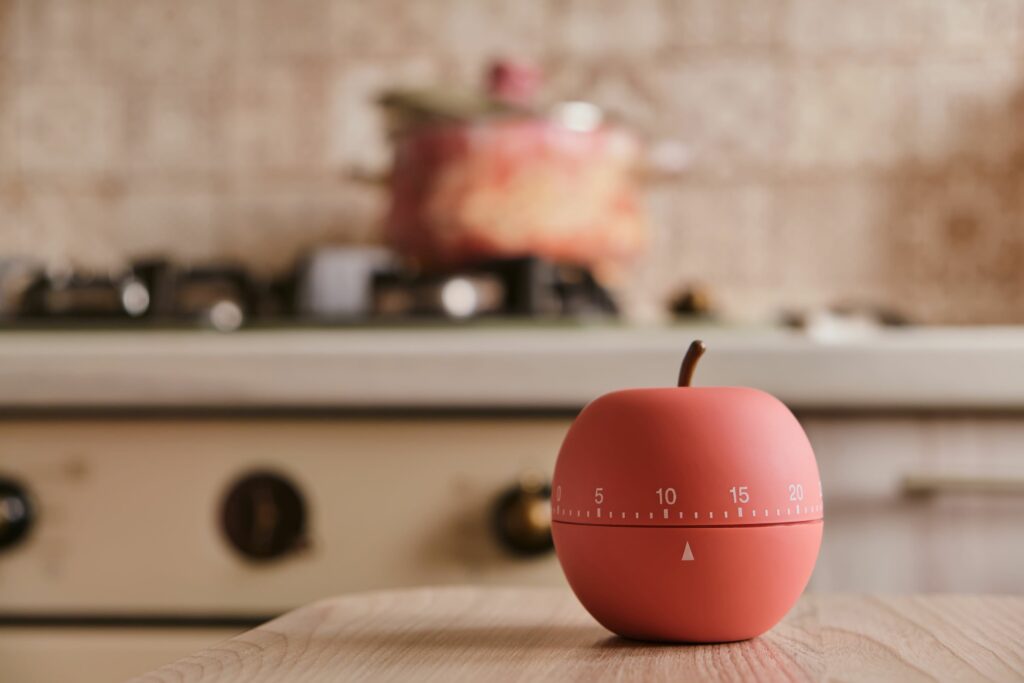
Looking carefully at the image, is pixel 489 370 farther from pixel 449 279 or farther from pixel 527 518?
pixel 449 279

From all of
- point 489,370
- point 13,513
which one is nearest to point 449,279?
point 489,370

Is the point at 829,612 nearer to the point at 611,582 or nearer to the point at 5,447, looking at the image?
the point at 611,582

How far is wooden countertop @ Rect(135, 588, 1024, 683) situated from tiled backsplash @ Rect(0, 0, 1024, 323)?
0.81 metres

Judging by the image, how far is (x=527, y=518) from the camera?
72 centimetres

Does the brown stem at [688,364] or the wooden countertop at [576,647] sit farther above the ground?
the brown stem at [688,364]

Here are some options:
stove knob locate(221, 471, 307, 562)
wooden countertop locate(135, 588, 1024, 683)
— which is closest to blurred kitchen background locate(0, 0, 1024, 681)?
stove knob locate(221, 471, 307, 562)

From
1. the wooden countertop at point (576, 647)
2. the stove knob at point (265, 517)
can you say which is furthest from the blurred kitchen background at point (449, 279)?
the wooden countertop at point (576, 647)

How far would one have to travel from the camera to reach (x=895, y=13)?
1.25 meters

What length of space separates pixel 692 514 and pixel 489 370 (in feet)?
1.19

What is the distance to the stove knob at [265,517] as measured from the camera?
2.47 feet

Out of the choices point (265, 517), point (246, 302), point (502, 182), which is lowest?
point (265, 517)

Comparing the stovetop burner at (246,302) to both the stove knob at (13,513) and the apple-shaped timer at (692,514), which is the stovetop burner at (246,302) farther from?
the apple-shaped timer at (692,514)

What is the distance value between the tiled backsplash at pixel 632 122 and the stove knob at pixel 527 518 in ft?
1.82

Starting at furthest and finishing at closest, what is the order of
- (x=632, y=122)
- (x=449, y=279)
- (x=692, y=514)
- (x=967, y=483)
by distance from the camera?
(x=632, y=122) < (x=449, y=279) < (x=967, y=483) < (x=692, y=514)
